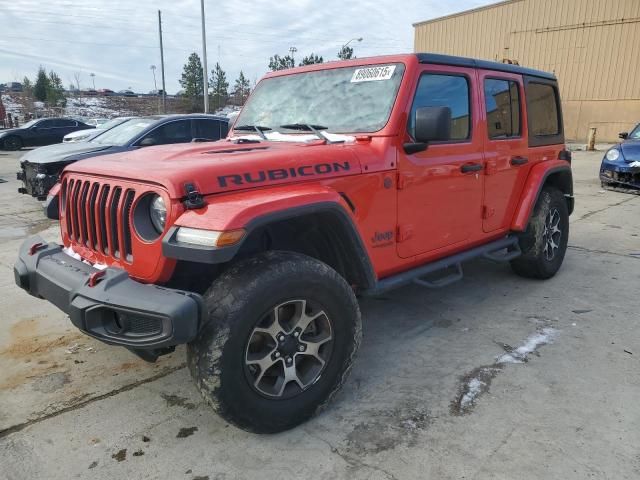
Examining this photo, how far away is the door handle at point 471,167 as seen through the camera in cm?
363

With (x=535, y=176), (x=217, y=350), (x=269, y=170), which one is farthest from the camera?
(x=535, y=176)

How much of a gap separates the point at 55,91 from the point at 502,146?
51676 millimetres

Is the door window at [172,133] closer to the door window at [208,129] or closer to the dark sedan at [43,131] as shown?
the door window at [208,129]

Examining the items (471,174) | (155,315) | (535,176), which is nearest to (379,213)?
(471,174)

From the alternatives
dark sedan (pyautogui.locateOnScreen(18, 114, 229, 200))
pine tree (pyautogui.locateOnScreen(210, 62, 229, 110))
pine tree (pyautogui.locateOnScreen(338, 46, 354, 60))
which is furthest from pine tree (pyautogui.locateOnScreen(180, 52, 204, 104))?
dark sedan (pyautogui.locateOnScreen(18, 114, 229, 200))

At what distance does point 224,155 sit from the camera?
2791 mm

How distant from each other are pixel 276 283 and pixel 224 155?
0.85 meters

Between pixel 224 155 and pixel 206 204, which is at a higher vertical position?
pixel 224 155

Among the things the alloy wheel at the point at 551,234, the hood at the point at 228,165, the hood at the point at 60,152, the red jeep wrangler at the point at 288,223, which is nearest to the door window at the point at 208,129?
the hood at the point at 60,152

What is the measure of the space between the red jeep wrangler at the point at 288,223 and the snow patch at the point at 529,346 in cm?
65

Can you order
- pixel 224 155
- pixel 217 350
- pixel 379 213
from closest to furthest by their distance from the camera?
1. pixel 217 350
2. pixel 224 155
3. pixel 379 213

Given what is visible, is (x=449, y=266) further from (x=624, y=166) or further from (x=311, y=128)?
(x=624, y=166)

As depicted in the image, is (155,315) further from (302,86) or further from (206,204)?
(302,86)

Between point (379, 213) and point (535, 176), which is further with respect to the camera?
point (535, 176)
